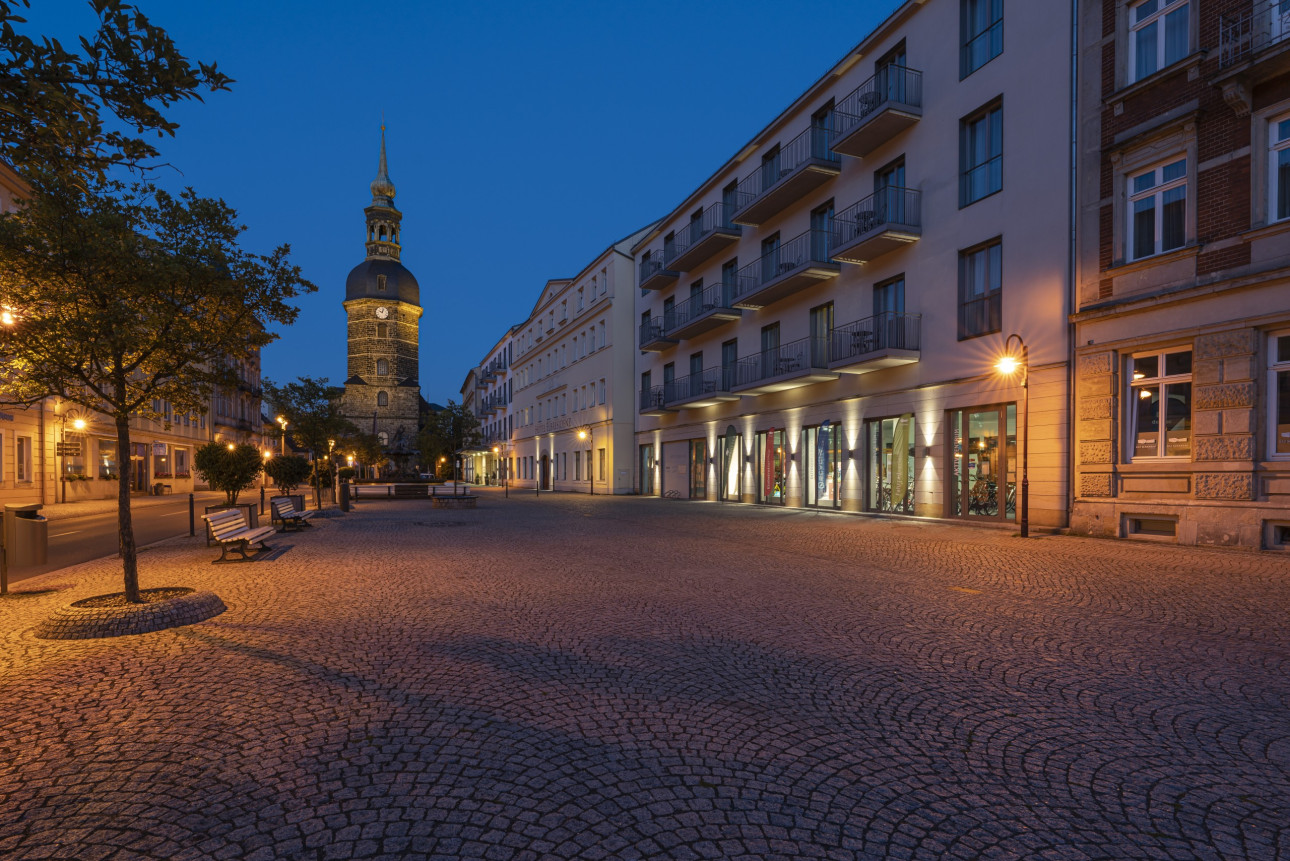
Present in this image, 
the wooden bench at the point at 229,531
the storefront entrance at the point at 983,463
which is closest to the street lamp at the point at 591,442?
the storefront entrance at the point at 983,463

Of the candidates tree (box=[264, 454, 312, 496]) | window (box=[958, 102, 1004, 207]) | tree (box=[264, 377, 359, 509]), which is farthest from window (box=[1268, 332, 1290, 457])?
tree (box=[264, 377, 359, 509])

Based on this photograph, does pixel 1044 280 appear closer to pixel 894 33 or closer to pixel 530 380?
pixel 894 33

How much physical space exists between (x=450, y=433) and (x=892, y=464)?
52.0m

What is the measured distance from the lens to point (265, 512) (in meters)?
25.2

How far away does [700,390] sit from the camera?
1236 inches

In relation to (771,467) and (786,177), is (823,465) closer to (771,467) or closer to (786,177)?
(771,467)

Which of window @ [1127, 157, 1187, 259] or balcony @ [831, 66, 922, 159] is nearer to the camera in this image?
window @ [1127, 157, 1187, 259]

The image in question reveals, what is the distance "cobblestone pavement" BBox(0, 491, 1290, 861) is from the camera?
9.82 feet

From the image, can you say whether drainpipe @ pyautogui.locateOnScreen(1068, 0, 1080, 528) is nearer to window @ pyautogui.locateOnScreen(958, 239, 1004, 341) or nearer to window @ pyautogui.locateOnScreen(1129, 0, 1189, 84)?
window @ pyautogui.locateOnScreen(1129, 0, 1189, 84)

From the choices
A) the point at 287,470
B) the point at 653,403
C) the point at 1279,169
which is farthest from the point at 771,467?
the point at 287,470

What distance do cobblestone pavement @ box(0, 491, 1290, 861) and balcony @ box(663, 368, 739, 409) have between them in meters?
A: 20.6

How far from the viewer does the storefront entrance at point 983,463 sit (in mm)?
16406

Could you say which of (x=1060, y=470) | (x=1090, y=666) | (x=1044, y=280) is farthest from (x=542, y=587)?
(x=1044, y=280)

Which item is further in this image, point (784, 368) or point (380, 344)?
point (380, 344)
